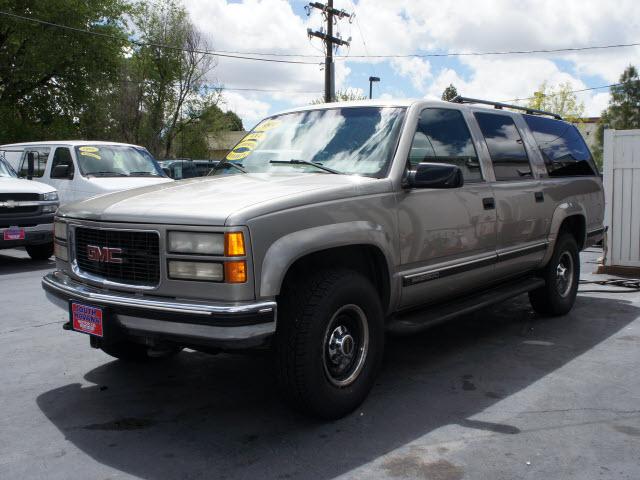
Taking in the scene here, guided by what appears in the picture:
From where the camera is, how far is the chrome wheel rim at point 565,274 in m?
6.34

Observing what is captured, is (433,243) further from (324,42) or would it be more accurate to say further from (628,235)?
(324,42)

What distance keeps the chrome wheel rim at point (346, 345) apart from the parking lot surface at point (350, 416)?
0.84 feet

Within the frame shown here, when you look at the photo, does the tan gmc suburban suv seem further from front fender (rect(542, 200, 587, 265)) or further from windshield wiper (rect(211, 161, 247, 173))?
front fender (rect(542, 200, 587, 265))

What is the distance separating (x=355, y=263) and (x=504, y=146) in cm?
213

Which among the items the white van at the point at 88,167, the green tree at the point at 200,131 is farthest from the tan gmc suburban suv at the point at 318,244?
the green tree at the point at 200,131

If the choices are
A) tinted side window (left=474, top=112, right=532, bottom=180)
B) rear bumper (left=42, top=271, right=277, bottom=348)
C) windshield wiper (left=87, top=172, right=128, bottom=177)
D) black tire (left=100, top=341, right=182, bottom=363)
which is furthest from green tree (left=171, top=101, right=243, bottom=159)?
rear bumper (left=42, top=271, right=277, bottom=348)

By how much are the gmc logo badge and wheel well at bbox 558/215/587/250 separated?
448 centimetres

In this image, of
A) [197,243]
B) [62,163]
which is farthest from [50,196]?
[197,243]

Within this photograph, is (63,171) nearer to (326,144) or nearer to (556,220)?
(326,144)

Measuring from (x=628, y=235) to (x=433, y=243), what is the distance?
17.1 ft

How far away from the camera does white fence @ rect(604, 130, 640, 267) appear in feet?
27.1

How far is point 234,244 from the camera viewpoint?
3.15 meters

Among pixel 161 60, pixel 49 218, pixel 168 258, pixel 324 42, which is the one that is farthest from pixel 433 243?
pixel 161 60

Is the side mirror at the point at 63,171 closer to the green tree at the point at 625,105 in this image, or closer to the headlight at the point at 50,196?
the headlight at the point at 50,196
